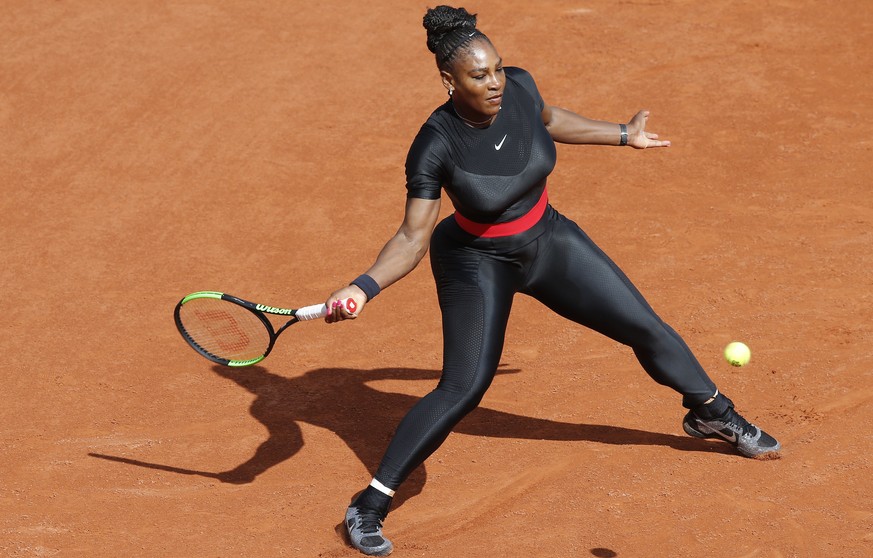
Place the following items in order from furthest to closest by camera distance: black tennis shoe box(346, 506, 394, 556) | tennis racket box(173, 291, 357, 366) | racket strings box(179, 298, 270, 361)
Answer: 1. racket strings box(179, 298, 270, 361)
2. tennis racket box(173, 291, 357, 366)
3. black tennis shoe box(346, 506, 394, 556)

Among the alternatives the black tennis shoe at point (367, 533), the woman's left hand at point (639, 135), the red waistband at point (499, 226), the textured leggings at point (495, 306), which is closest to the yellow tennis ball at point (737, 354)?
the textured leggings at point (495, 306)

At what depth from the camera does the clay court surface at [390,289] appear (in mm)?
6520

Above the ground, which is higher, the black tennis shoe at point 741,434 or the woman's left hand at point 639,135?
the woman's left hand at point 639,135

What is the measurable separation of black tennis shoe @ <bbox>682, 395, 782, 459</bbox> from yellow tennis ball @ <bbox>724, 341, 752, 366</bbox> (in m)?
0.42

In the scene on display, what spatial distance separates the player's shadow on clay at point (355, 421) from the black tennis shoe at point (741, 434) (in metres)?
0.14

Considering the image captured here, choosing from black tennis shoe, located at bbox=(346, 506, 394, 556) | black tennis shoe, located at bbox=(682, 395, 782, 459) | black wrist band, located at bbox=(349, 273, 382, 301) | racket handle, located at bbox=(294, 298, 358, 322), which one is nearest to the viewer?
racket handle, located at bbox=(294, 298, 358, 322)

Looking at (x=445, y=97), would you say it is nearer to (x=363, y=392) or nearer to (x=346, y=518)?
(x=363, y=392)

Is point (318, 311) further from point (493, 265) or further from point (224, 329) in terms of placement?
point (224, 329)

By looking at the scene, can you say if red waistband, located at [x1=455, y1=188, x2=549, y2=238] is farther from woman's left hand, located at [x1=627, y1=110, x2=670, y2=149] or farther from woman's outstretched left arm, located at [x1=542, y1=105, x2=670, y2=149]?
woman's left hand, located at [x1=627, y1=110, x2=670, y2=149]

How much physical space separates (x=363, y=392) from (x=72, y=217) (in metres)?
3.45

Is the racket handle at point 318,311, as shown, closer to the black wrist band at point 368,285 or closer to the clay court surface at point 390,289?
the black wrist band at point 368,285

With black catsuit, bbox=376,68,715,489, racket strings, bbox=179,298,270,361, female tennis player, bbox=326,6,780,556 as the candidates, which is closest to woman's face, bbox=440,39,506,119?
female tennis player, bbox=326,6,780,556

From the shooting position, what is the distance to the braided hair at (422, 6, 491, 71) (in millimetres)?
5945

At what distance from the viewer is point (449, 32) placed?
6016 mm
